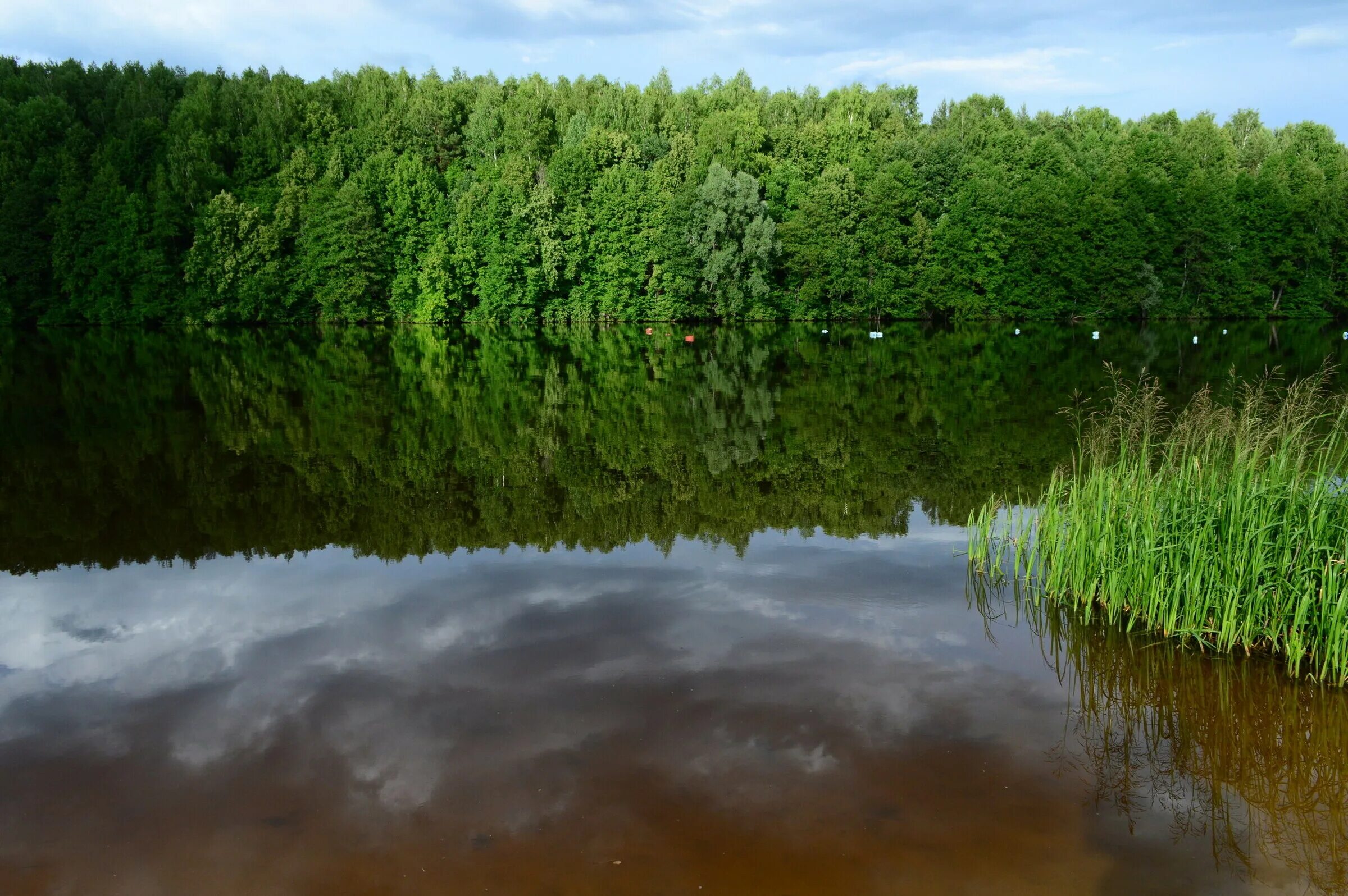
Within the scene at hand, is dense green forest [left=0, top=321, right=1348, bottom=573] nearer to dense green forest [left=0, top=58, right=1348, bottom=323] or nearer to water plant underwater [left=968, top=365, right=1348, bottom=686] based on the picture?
water plant underwater [left=968, top=365, right=1348, bottom=686]

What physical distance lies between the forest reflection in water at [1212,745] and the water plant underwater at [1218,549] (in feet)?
0.86

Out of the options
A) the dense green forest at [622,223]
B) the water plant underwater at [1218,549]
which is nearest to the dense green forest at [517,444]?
the water plant underwater at [1218,549]

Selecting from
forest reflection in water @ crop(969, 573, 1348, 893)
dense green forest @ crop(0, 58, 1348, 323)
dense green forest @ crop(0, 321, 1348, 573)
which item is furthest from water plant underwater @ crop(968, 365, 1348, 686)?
dense green forest @ crop(0, 58, 1348, 323)

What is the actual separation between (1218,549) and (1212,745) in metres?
1.78

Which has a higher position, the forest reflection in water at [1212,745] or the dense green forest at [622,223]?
the dense green forest at [622,223]

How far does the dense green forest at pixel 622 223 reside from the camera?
52.3 metres

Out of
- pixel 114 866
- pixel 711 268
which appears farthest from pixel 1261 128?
pixel 114 866

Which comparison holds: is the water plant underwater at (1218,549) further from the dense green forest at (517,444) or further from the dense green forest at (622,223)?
the dense green forest at (622,223)

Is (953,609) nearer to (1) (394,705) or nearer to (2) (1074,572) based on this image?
(2) (1074,572)

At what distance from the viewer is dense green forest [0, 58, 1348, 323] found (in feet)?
172

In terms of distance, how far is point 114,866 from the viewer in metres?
4.92

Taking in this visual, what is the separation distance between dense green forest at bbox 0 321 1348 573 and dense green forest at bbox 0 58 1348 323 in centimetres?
2062

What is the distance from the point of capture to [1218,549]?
7.23 meters

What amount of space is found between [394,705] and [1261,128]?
3241 inches
